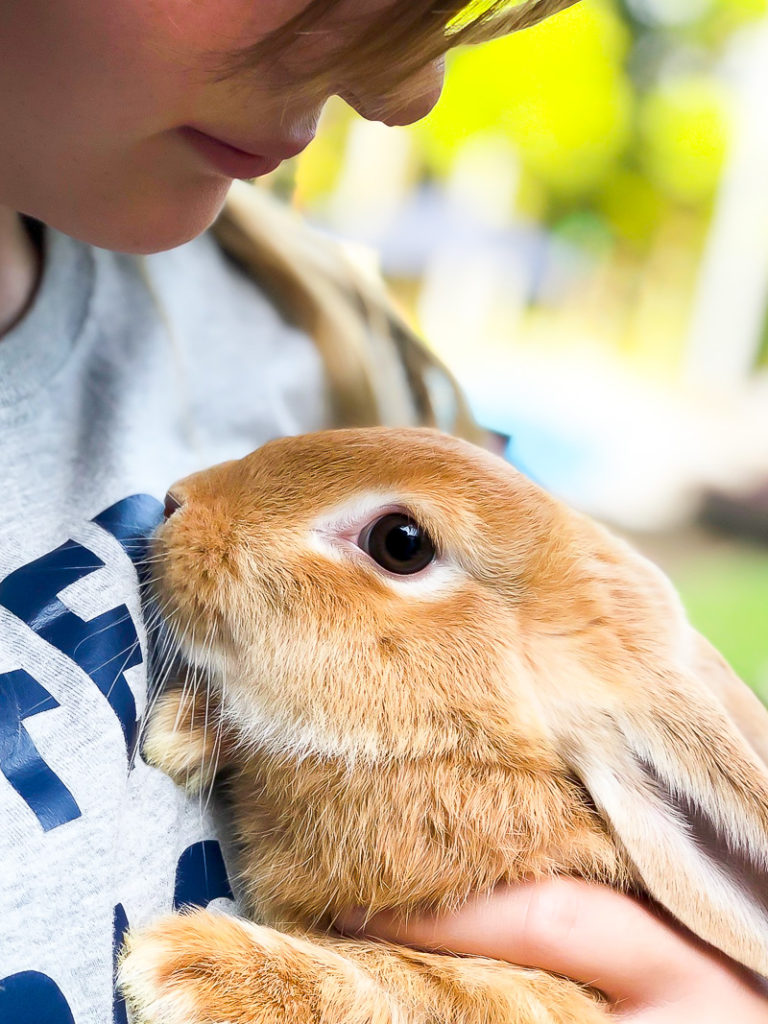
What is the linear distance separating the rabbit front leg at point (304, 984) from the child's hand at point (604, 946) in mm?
19

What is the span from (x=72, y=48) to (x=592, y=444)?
8.44 ft

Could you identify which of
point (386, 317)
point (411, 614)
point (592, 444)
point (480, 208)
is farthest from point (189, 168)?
point (480, 208)

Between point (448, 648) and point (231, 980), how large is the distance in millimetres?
272

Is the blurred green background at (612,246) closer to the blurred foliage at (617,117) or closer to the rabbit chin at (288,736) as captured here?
the blurred foliage at (617,117)

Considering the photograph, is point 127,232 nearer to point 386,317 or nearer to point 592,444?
point 386,317

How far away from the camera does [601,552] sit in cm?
77

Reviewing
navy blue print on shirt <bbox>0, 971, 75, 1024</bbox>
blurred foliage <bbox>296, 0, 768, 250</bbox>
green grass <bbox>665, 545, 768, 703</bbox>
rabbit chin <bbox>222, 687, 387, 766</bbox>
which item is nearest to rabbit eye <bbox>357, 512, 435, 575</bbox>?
rabbit chin <bbox>222, 687, 387, 766</bbox>

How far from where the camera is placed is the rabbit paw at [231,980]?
0.56m

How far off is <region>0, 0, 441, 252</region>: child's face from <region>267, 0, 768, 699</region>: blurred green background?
75.9 inches

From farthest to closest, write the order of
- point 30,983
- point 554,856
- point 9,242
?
point 9,242
point 554,856
point 30,983

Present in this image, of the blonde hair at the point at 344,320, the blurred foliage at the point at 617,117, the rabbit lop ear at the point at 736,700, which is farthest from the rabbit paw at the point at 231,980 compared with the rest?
the blurred foliage at the point at 617,117

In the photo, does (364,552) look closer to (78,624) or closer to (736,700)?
(78,624)

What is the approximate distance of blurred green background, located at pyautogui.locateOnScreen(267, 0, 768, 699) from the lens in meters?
2.88

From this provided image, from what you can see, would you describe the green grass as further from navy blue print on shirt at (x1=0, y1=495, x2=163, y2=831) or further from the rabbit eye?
navy blue print on shirt at (x1=0, y1=495, x2=163, y2=831)
